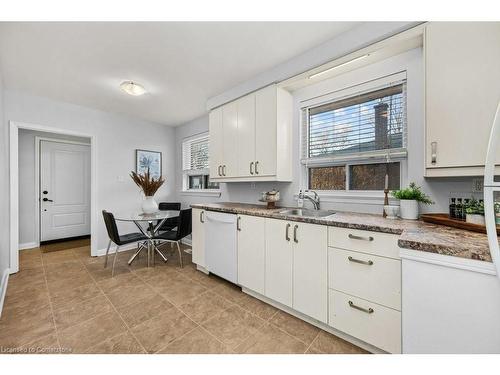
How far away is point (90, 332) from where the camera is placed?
168 cm

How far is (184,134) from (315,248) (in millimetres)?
3666

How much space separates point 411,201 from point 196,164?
138 inches

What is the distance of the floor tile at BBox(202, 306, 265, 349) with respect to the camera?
1.62 m

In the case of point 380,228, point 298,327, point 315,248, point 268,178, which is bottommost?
point 298,327

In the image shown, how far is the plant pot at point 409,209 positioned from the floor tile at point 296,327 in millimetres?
1149

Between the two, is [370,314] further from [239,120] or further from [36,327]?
[36,327]

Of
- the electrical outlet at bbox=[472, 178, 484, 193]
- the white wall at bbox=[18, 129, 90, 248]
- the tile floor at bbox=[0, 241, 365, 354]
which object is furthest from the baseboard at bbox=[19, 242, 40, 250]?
the electrical outlet at bbox=[472, 178, 484, 193]

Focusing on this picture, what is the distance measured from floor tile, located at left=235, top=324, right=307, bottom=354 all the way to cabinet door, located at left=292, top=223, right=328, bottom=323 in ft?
0.82

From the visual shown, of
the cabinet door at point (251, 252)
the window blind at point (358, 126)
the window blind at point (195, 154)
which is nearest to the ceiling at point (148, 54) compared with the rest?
the window blind at point (358, 126)

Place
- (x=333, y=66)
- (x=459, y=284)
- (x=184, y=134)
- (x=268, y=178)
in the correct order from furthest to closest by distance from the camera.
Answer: (x=184, y=134) → (x=268, y=178) → (x=333, y=66) → (x=459, y=284)

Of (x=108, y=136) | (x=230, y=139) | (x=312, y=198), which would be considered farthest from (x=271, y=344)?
(x=108, y=136)

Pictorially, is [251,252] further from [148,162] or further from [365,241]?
[148,162]

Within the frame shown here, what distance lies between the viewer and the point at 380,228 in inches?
53.7
